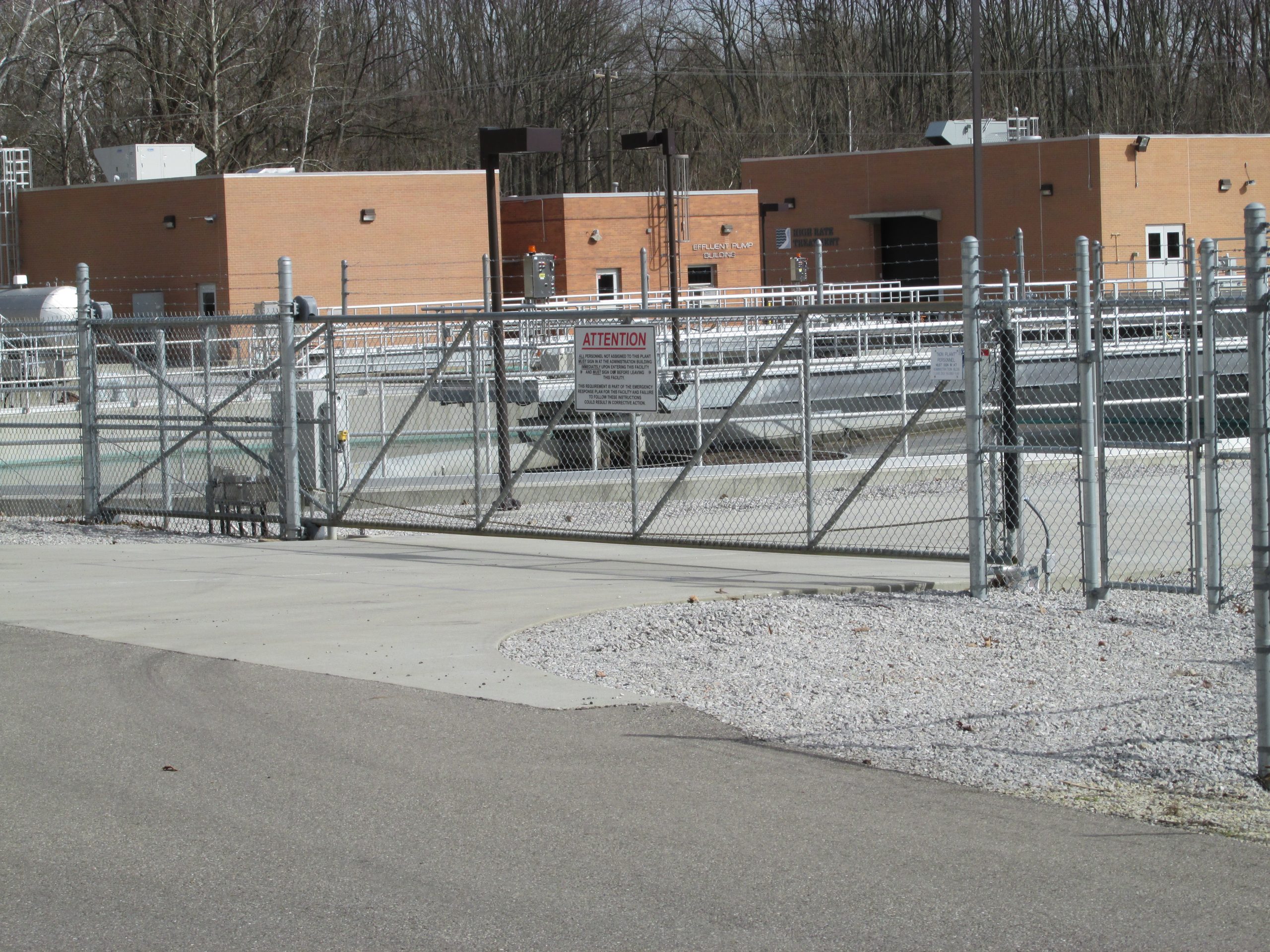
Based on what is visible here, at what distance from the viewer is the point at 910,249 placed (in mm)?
45906

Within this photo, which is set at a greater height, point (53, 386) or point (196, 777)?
point (53, 386)

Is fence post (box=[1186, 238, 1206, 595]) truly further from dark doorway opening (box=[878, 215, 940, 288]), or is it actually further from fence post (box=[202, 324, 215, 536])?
dark doorway opening (box=[878, 215, 940, 288])

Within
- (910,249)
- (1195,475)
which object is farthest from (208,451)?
(910,249)

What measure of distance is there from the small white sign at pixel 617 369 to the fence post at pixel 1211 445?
3967mm

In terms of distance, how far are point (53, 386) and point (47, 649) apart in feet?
27.5

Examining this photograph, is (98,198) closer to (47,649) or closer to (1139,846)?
(47,649)

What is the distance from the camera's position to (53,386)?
53.0ft

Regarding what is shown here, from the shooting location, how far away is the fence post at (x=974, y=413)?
30.3 ft

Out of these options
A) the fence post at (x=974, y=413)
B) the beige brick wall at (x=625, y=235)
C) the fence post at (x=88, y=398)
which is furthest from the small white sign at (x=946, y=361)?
the beige brick wall at (x=625, y=235)

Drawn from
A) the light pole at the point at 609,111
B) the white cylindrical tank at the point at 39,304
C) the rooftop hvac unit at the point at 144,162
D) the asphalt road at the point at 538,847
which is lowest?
the asphalt road at the point at 538,847

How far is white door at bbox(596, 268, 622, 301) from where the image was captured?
45188mm

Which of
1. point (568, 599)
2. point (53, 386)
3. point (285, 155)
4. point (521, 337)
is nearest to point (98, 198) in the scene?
point (285, 155)

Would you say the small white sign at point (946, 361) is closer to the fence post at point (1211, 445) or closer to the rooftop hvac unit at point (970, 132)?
the fence post at point (1211, 445)

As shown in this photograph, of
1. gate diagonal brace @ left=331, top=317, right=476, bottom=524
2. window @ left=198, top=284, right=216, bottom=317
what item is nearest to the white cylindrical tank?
window @ left=198, top=284, right=216, bottom=317
